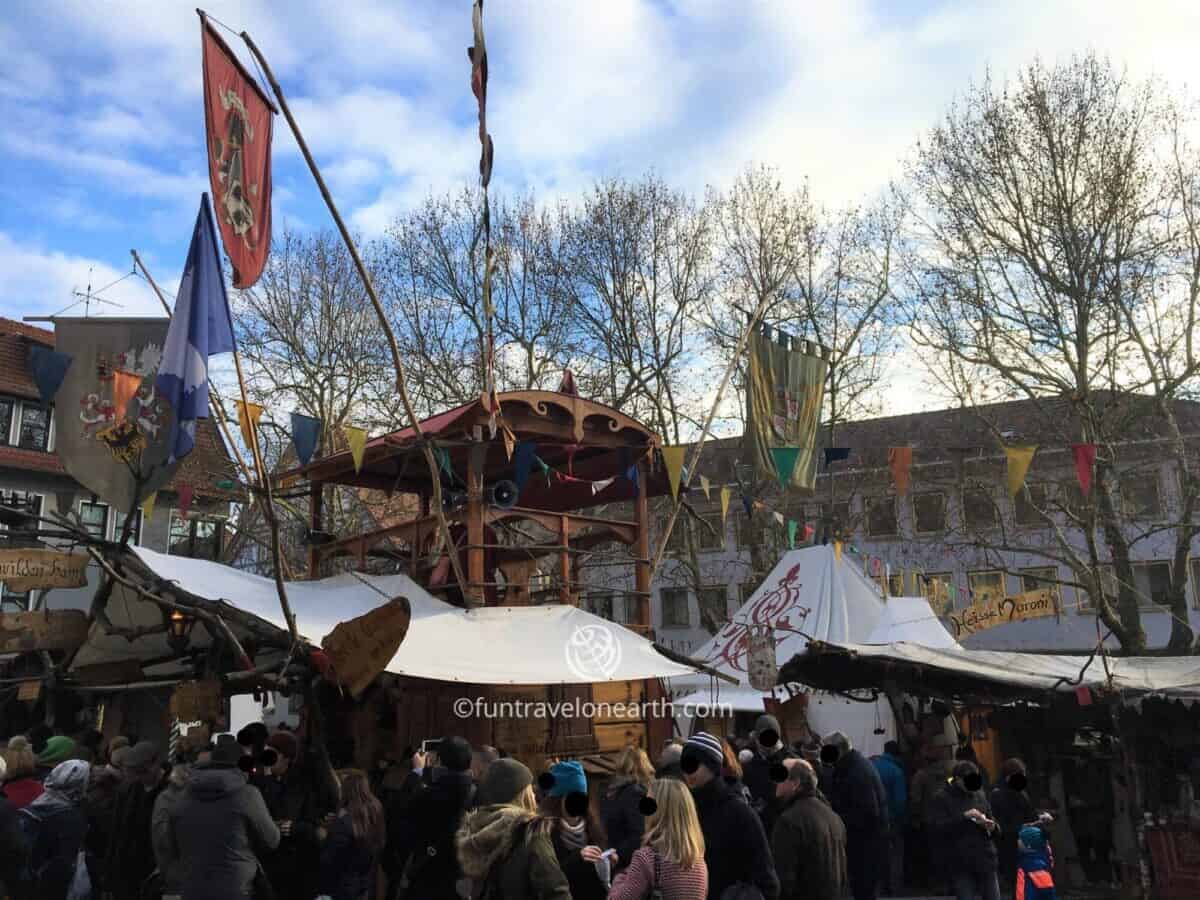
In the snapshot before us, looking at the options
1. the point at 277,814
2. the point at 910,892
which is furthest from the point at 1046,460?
the point at 277,814

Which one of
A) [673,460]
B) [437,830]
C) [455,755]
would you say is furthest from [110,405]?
[673,460]

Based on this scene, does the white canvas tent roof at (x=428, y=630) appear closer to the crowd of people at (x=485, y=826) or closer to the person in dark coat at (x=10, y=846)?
the crowd of people at (x=485, y=826)

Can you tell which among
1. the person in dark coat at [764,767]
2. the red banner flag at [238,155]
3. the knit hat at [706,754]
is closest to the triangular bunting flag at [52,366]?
the red banner flag at [238,155]

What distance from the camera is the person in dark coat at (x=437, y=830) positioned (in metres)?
5.23

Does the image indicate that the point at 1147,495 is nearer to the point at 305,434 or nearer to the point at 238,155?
the point at 305,434

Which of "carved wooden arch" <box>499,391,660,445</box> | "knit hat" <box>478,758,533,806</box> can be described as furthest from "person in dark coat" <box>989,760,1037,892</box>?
"carved wooden arch" <box>499,391,660,445</box>

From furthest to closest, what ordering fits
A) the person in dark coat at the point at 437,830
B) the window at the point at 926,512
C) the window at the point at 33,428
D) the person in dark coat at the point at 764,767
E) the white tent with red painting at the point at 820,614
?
the window at the point at 926,512, the window at the point at 33,428, the white tent with red painting at the point at 820,614, the person in dark coat at the point at 764,767, the person in dark coat at the point at 437,830

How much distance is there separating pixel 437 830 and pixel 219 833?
1.14m

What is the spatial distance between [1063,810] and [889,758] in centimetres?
332

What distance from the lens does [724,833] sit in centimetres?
458

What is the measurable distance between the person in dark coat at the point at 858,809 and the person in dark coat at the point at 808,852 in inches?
88.7

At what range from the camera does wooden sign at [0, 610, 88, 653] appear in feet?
32.6

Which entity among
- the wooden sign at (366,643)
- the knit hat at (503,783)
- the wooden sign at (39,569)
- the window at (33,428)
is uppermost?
the window at (33,428)

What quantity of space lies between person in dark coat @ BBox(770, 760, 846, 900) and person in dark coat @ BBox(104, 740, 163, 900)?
4338mm
